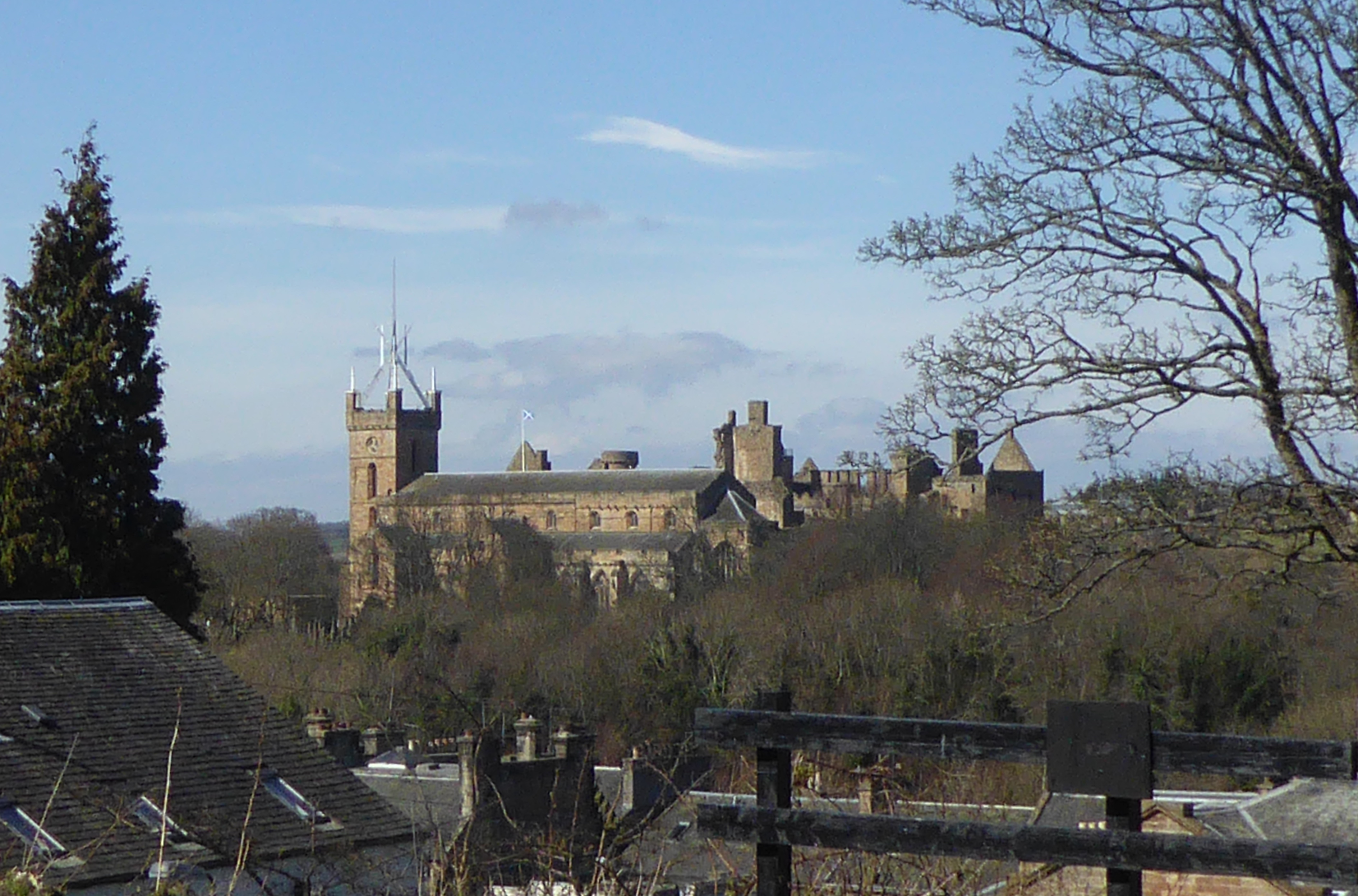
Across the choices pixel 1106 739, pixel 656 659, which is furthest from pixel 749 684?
pixel 1106 739

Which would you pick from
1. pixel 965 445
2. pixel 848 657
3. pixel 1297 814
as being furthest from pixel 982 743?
pixel 848 657

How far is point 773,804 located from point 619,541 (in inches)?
3117

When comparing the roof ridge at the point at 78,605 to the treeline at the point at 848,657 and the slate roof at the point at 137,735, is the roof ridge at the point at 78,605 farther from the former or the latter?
the treeline at the point at 848,657

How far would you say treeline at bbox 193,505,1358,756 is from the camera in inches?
1599

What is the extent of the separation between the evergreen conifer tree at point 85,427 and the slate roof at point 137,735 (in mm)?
6913

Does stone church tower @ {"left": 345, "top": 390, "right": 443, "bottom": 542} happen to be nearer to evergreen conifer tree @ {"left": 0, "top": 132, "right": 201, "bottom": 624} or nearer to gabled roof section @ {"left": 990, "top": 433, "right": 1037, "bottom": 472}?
gabled roof section @ {"left": 990, "top": 433, "right": 1037, "bottom": 472}

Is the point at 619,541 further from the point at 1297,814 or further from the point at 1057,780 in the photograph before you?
the point at 1057,780

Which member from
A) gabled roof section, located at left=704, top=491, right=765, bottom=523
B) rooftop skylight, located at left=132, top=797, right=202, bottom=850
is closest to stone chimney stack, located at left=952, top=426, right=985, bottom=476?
rooftop skylight, located at left=132, top=797, right=202, bottom=850

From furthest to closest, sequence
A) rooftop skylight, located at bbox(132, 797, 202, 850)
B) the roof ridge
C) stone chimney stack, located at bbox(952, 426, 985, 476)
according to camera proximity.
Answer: the roof ridge → stone chimney stack, located at bbox(952, 426, 985, 476) → rooftop skylight, located at bbox(132, 797, 202, 850)

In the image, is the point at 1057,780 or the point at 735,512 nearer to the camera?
the point at 1057,780

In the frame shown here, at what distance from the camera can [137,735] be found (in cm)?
1498

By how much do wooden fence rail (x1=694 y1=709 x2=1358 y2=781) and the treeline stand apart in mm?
27187

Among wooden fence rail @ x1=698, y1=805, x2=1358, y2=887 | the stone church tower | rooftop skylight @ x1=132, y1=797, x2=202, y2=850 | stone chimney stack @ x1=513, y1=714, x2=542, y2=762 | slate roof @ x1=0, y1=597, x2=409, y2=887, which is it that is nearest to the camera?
wooden fence rail @ x1=698, y1=805, x2=1358, y2=887

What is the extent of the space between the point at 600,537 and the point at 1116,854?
8107 centimetres
